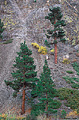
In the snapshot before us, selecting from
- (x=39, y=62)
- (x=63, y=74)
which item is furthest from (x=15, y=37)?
(x=63, y=74)

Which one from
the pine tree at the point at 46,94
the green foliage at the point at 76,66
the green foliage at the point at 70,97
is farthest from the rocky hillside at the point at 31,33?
the pine tree at the point at 46,94

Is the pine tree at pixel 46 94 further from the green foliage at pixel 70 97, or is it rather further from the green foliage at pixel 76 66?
the green foliage at pixel 76 66

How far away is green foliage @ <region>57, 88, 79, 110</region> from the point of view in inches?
426

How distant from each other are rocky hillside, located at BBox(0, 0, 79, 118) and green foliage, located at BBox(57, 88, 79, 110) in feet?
5.56

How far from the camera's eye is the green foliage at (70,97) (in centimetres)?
1083

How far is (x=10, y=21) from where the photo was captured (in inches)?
1447

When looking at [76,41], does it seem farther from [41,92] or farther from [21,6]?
[21,6]

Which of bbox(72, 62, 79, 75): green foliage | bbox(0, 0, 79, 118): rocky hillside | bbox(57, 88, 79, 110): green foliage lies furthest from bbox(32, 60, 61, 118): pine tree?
bbox(72, 62, 79, 75): green foliage

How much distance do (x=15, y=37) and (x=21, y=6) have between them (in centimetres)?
1937

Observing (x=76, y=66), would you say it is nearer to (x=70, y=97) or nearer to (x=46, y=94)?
(x=70, y=97)

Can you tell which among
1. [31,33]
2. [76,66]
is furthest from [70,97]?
[31,33]

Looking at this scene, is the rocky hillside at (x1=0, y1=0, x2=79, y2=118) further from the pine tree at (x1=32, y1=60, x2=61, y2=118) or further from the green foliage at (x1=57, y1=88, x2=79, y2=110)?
the pine tree at (x1=32, y1=60, x2=61, y2=118)

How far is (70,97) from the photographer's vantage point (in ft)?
39.5

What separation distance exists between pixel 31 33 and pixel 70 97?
24.5 metres
